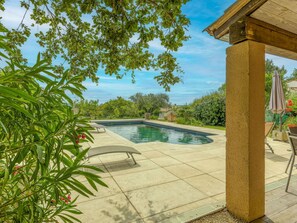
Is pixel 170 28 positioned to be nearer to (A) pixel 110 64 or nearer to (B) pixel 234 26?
(B) pixel 234 26

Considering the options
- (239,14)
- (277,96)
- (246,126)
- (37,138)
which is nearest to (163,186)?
(246,126)

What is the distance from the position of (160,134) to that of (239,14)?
11.3m

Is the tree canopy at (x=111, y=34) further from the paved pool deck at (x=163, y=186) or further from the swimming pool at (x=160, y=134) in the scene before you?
the swimming pool at (x=160, y=134)

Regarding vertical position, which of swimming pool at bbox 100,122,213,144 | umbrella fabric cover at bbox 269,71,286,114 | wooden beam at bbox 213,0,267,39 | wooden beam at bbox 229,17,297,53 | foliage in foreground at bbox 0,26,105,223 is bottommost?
swimming pool at bbox 100,122,213,144

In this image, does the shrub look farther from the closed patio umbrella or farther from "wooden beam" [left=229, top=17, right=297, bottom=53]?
"wooden beam" [left=229, top=17, right=297, bottom=53]

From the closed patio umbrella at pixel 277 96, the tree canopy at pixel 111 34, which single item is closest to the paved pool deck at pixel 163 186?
the closed patio umbrella at pixel 277 96

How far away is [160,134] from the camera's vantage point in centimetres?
1311

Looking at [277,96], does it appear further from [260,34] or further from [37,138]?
[37,138]

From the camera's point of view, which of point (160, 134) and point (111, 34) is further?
point (160, 134)

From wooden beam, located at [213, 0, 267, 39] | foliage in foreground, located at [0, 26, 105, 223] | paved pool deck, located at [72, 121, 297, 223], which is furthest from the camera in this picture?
paved pool deck, located at [72, 121, 297, 223]

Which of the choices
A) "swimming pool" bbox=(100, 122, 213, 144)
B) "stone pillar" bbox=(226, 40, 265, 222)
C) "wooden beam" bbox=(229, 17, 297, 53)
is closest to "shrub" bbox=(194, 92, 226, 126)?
"swimming pool" bbox=(100, 122, 213, 144)

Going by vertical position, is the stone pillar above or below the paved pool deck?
above

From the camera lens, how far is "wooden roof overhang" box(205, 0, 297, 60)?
6.76 ft

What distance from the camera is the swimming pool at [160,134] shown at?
416 inches
